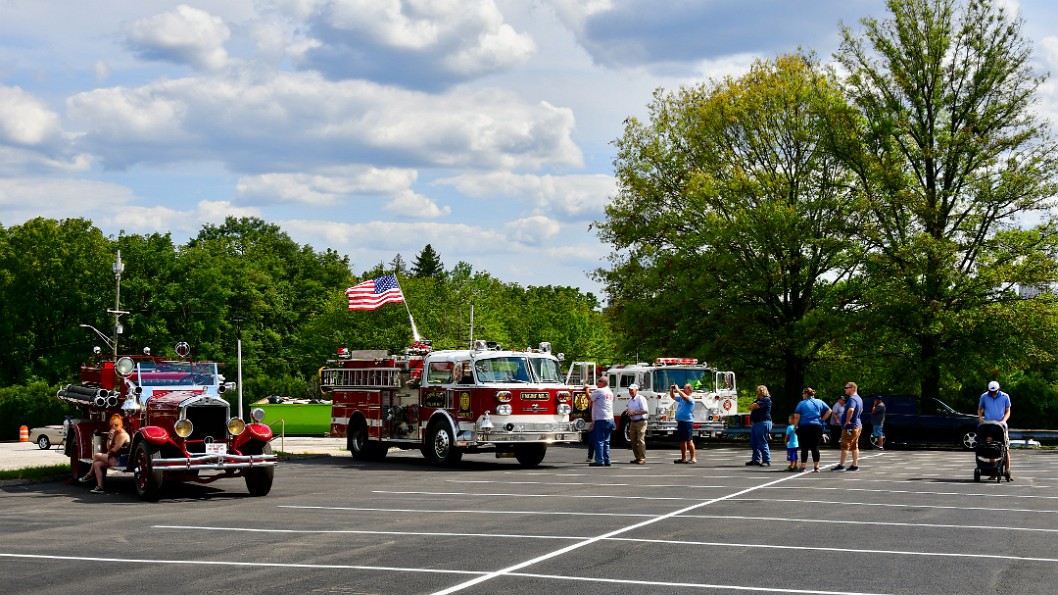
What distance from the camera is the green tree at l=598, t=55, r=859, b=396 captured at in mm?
38969

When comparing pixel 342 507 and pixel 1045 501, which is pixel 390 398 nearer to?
pixel 342 507

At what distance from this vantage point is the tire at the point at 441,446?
25094 mm

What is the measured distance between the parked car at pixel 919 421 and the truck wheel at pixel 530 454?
1415 centimetres

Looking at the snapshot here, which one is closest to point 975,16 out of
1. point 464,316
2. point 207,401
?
point 207,401

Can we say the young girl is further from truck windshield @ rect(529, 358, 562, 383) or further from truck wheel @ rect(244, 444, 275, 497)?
truck wheel @ rect(244, 444, 275, 497)

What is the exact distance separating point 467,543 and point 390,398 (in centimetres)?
1477

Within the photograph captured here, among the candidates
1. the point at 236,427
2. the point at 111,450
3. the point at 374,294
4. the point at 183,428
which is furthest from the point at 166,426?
the point at 374,294

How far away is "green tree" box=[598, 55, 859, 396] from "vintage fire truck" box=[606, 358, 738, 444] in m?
5.09

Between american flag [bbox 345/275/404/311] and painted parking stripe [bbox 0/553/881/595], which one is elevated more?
american flag [bbox 345/275/404/311]

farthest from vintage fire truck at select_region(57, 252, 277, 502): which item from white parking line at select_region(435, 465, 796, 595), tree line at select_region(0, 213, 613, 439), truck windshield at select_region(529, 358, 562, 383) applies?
tree line at select_region(0, 213, 613, 439)

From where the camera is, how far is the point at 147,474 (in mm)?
17641

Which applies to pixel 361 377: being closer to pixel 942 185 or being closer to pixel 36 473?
pixel 36 473

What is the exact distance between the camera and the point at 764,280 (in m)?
39.3

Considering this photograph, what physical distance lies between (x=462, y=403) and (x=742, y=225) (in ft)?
54.7
